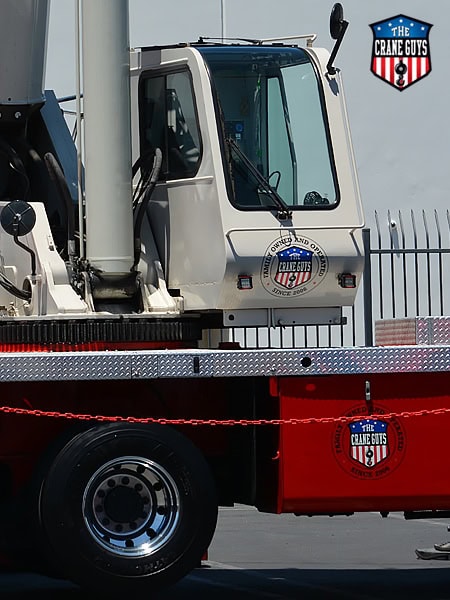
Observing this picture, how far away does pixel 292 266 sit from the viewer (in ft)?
28.7

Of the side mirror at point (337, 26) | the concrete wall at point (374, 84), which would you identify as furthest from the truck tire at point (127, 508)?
the concrete wall at point (374, 84)

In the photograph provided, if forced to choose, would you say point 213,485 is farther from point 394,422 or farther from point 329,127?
point 329,127

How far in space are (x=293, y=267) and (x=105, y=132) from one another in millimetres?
1334

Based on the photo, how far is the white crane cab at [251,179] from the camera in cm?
873

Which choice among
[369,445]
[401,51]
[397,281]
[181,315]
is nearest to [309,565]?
[369,445]

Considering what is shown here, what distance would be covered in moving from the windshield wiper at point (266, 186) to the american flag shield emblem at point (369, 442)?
1.27 meters

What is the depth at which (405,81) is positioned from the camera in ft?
A: 54.6

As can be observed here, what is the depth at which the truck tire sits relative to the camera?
830cm

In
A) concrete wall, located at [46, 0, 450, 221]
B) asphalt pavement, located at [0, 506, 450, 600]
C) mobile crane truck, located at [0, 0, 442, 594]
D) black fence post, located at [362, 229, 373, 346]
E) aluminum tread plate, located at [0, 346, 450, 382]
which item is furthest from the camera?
concrete wall, located at [46, 0, 450, 221]

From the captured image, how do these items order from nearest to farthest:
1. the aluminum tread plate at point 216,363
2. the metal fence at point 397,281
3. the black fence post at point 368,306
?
the aluminum tread plate at point 216,363, the black fence post at point 368,306, the metal fence at point 397,281

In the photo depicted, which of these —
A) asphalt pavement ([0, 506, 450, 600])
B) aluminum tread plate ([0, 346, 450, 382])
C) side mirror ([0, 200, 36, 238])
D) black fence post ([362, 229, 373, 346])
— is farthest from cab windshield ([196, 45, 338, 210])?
black fence post ([362, 229, 373, 346])

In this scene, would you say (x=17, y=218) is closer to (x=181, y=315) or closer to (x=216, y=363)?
(x=181, y=315)

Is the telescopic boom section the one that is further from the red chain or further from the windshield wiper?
the red chain

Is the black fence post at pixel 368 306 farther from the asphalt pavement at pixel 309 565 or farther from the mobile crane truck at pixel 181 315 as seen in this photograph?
the mobile crane truck at pixel 181 315
